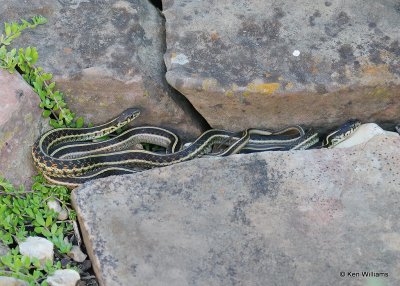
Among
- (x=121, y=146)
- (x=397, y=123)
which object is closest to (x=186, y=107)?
(x=121, y=146)

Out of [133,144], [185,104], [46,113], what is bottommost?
[133,144]

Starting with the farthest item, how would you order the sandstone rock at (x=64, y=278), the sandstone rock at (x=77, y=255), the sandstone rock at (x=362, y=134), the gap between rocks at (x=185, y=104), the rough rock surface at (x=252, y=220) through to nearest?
the gap between rocks at (x=185, y=104)
the sandstone rock at (x=362, y=134)
the sandstone rock at (x=77, y=255)
the sandstone rock at (x=64, y=278)
the rough rock surface at (x=252, y=220)

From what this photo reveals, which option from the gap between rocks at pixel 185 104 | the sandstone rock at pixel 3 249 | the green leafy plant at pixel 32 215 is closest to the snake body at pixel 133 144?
the gap between rocks at pixel 185 104

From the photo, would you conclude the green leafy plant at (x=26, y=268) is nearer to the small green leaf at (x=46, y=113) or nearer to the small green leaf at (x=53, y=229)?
the small green leaf at (x=53, y=229)

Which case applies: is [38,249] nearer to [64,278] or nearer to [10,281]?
[64,278]

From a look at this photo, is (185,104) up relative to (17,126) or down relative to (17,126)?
down

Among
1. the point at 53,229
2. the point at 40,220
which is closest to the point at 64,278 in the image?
the point at 53,229
